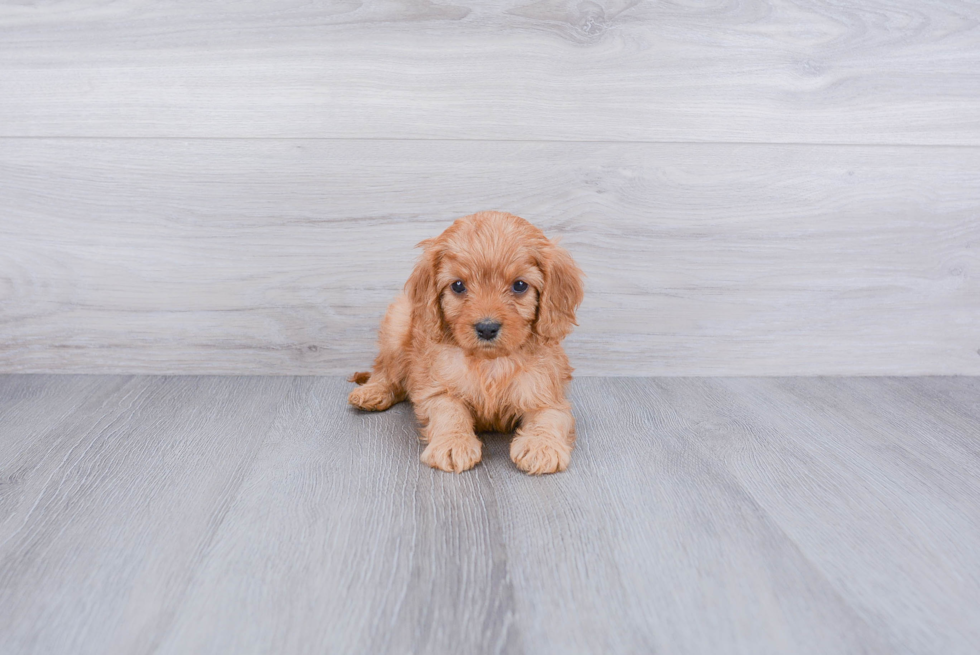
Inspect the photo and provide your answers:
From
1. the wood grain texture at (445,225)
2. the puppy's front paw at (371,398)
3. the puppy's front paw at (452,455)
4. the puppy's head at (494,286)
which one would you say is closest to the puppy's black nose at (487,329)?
the puppy's head at (494,286)

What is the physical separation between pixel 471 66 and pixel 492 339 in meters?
0.97

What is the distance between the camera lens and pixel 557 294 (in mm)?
1605

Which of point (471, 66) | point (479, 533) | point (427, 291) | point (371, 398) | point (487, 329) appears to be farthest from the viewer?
point (471, 66)

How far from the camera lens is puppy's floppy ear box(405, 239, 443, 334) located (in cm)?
161

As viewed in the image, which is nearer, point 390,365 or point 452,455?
point 452,455

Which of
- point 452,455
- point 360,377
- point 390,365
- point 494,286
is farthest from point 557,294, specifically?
point 360,377

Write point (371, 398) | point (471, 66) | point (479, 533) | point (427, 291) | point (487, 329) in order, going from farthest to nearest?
point (471, 66)
point (371, 398)
point (427, 291)
point (487, 329)
point (479, 533)

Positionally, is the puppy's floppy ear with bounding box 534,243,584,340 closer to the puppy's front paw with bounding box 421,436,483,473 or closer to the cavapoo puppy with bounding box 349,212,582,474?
the cavapoo puppy with bounding box 349,212,582,474

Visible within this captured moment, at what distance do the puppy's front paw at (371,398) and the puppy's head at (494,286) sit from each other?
1.19 feet

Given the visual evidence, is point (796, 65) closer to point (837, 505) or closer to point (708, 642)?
point (837, 505)

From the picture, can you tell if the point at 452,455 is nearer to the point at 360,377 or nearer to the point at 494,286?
the point at 494,286

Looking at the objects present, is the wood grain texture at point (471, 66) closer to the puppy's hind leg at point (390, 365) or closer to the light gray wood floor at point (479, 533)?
the puppy's hind leg at point (390, 365)

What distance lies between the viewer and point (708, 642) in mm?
976

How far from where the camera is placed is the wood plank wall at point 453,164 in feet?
→ 6.57
